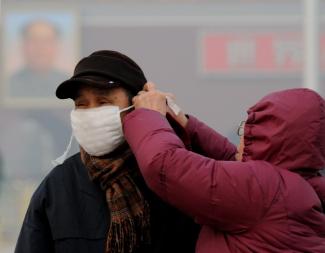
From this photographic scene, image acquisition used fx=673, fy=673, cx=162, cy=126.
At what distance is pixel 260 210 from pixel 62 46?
279 centimetres

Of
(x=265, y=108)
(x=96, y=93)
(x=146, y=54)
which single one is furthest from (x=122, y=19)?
(x=265, y=108)

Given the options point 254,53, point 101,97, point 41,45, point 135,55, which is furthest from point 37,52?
point 101,97

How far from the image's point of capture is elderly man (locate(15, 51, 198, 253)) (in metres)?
1.95

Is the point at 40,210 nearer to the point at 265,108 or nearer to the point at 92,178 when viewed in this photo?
the point at 92,178

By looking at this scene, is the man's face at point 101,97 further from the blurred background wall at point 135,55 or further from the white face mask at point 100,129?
the blurred background wall at point 135,55

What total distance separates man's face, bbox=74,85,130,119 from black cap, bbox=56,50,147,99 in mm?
Answer: 21

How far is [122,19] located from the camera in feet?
13.6

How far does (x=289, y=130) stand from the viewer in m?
1.66

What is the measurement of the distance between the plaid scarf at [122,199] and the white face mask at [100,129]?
38mm

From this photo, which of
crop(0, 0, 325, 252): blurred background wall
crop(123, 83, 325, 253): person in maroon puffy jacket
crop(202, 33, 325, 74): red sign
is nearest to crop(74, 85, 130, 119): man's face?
crop(123, 83, 325, 253): person in maroon puffy jacket

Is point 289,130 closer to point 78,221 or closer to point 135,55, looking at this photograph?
point 78,221

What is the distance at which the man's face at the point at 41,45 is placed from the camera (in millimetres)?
4180

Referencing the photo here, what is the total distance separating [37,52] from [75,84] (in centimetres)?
234

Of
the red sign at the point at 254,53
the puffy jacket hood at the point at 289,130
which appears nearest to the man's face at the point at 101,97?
the puffy jacket hood at the point at 289,130
